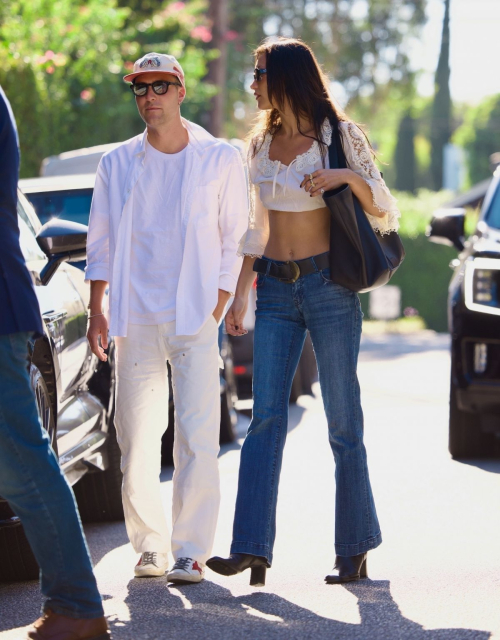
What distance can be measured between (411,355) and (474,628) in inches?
625

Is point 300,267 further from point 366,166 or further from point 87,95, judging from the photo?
point 87,95

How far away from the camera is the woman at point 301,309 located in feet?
16.5

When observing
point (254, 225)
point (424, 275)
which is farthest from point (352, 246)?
point (424, 275)

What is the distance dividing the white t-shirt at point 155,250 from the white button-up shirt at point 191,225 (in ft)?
0.10

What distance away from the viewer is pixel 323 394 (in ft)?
16.8

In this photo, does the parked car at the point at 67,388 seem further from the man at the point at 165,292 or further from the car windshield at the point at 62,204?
the car windshield at the point at 62,204

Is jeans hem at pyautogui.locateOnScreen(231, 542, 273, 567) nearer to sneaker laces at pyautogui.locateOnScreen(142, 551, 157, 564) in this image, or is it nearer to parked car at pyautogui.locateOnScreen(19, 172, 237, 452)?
sneaker laces at pyautogui.locateOnScreen(142, 551, 157, 564)

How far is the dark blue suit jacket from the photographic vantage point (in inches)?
152

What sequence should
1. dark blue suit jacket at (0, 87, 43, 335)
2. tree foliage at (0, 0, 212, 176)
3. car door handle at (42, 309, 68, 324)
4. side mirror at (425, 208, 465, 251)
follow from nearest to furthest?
dark blue suit jacket at (0, 87, 43, 335)
car door handle at (42, 309, 68, 324)
side mirror at (425, 208, 465, 251)
tree foliage at (0, 0, 212, 176)

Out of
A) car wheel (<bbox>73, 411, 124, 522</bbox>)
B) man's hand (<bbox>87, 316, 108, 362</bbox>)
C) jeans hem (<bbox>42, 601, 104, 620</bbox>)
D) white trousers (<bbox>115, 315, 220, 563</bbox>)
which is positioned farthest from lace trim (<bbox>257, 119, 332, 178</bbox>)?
car wheel (<bbox>73, 411, 124, 522</bbox>)

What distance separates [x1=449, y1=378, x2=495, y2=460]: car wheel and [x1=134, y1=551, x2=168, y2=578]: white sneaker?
338 centimetres

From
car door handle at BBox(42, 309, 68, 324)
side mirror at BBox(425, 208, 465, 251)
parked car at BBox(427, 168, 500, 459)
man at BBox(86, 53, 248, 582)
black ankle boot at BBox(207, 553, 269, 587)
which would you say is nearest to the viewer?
black ankle boot at BBox(207, 553, 269, 587)

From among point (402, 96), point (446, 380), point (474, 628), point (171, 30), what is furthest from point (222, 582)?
point (402, 96)

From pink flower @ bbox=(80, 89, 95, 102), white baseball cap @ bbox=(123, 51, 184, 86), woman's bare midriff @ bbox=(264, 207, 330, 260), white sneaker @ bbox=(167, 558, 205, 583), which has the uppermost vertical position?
white baseball cap @ bbox=(123, 51, 184, 86)
